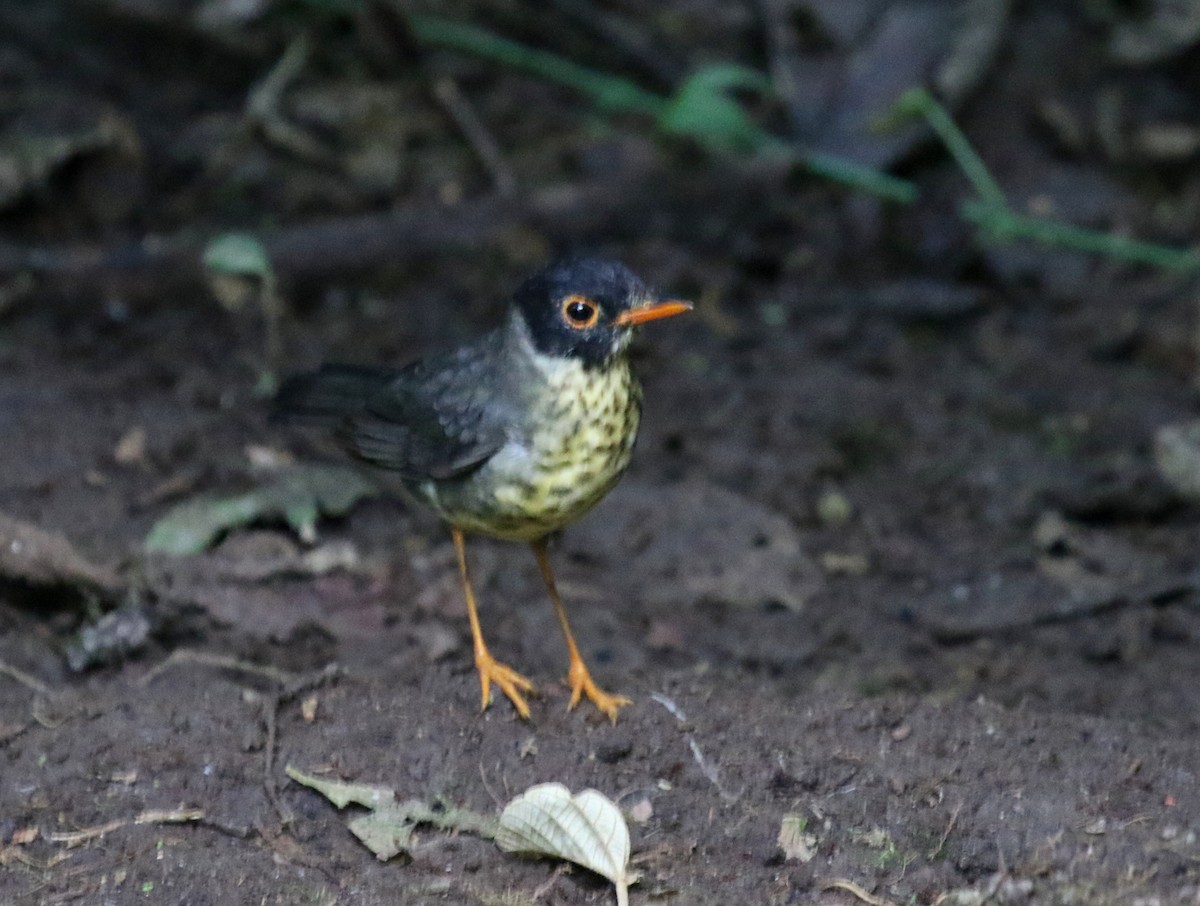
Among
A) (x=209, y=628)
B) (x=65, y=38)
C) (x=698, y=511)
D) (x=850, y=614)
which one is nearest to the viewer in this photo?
(x=209, y=628)

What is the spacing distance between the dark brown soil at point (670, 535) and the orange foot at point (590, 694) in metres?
0.07

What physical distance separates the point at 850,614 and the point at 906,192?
10.4 ft

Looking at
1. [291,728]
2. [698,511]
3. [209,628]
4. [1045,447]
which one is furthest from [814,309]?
[291,728]

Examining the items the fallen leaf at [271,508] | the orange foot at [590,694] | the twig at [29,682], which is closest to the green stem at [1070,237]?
the fallen leaf at [271,508]

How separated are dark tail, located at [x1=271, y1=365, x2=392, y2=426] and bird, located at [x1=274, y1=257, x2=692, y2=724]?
20.8 inches

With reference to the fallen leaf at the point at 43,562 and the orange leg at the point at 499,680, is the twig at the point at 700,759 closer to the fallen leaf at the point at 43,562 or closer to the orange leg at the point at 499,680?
the orange leg at the point at 499,680

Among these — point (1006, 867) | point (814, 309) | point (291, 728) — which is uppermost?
point (1006, 867)

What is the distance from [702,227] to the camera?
805cm

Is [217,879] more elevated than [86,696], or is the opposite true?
[217,879]

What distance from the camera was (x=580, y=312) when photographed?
14.1 feet

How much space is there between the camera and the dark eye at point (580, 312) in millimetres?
4277

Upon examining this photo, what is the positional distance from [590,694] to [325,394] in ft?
5.12

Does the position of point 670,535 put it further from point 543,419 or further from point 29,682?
point 29,682

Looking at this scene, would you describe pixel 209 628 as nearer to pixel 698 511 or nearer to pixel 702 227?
pixel 698 511
